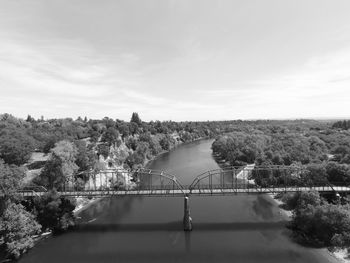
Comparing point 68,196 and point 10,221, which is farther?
point 68,196

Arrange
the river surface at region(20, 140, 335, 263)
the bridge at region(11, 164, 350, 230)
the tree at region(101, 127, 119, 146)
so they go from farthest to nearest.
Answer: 1. the tree at region(101, 127, 119, 146)
2. the bridge at region(11, 164, 350, 230)
3. the river surface at region(20, 140, 335, 263)

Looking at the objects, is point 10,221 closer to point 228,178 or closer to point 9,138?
point 9,138

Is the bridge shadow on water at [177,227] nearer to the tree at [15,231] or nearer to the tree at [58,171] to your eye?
the tree at [15,231]

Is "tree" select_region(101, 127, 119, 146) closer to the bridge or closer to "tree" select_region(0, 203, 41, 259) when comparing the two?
the bridge

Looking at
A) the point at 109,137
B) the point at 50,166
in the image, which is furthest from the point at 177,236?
the point at 109,137

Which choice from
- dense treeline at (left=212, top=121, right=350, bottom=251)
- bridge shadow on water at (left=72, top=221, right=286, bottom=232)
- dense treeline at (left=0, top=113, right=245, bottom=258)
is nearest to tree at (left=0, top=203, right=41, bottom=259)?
dense treeline at (left=0, top=113, right=245, bottom=258)

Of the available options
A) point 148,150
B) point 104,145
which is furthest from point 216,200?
point 148,150

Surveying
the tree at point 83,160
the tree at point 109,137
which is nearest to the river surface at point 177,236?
the tree at point 83,160
